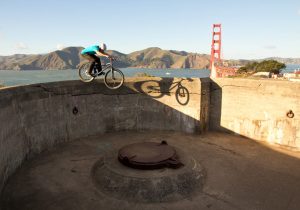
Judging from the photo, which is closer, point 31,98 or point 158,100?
point 31,98

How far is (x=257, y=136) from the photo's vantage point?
12.4 metres

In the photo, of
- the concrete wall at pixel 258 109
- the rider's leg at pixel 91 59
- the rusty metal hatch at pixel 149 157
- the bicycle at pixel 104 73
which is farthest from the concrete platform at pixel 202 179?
the rider's leg at pixel 91 59

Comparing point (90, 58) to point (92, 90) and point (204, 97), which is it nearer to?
point (92, 90)

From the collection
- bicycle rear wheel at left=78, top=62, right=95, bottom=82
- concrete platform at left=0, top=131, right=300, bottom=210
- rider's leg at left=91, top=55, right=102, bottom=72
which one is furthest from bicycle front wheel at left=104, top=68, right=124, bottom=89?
concrete platform at left=0, top=131, right=300, bottom=210

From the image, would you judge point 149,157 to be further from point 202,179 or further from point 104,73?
point 104,73

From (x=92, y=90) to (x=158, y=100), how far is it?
3707mm

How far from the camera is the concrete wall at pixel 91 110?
9242 mm

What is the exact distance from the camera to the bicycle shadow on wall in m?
13.3

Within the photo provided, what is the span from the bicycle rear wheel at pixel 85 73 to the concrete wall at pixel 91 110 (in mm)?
360

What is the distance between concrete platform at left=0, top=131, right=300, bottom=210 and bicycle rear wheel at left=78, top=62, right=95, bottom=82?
3086mm

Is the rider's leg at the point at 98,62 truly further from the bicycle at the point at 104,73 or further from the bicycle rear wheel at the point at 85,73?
the bicycle rear wheel at the point at 85,73

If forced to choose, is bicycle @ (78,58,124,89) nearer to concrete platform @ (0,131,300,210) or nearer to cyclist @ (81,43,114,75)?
cyclist @ (81,43,114,75)

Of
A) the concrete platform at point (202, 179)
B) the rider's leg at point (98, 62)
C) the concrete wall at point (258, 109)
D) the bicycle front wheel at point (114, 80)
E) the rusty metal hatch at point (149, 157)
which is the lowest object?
the concrete platform at point (202, 179)

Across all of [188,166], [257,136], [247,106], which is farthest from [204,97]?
[188,166]
